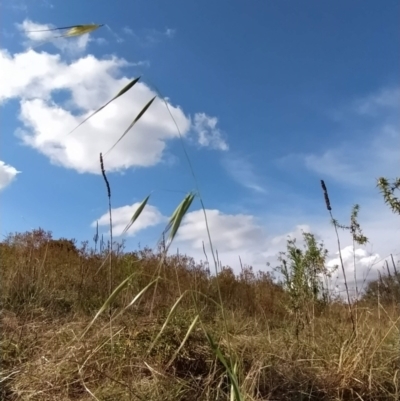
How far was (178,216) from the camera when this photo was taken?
1535 millimetres

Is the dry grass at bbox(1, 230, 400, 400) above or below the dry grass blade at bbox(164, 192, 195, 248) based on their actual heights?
below

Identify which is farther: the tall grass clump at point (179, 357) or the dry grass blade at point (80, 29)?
the tall grass clump at point (179, 357)

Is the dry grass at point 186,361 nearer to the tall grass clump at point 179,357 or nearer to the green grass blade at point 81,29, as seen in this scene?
the tall grass clump at point 179,357

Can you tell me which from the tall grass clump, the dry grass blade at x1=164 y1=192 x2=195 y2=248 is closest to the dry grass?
the tall grass clump

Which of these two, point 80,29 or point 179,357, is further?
point 179,357

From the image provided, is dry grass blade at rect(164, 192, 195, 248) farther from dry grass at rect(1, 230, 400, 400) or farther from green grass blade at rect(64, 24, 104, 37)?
green grass blade at rect(64, 24, 104, 37)

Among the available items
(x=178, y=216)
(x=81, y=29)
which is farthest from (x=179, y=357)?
(x=81, y=29)

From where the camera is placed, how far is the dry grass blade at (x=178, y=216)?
150 cm

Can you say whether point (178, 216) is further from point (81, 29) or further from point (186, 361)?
point (186, 361)

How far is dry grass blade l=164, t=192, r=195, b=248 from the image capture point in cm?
150

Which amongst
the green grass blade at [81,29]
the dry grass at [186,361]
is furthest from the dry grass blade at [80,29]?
the dry grass at [186,361]

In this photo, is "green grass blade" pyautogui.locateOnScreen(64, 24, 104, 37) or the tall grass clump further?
the tall grass clump

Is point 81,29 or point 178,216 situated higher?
point 81,29

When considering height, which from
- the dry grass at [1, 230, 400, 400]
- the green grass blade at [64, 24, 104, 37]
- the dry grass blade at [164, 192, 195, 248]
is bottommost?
the dry grass at [1, 230, 400, 400]
